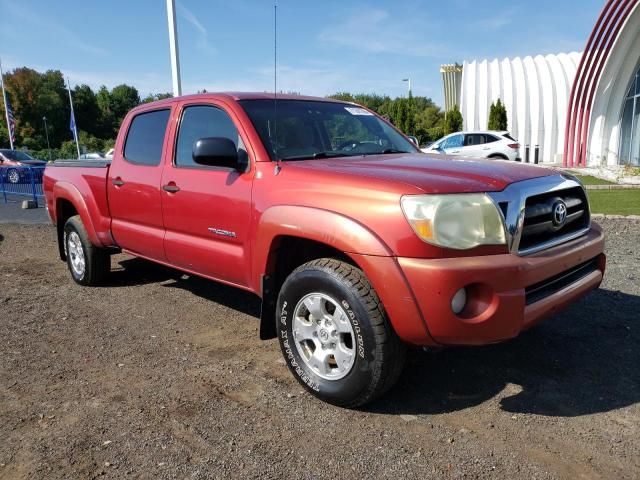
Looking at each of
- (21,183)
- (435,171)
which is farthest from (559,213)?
(21,183)

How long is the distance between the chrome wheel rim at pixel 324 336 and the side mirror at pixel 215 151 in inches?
40.9

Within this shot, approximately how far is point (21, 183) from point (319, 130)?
14.3 meters

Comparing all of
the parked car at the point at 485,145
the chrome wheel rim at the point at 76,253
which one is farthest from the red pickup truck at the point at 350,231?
the parked car at the point at 485,145

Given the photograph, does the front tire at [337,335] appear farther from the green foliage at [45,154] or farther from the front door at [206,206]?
the green foliage at [45,154]

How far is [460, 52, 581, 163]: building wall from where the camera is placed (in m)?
35.6

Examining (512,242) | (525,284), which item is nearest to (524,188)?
(512,242)

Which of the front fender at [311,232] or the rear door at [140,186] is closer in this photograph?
the front fender at [311,232]

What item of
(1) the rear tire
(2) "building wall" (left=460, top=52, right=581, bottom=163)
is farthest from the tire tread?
(2) "building wall" (left=460, top=52, right=581, bottom=163)

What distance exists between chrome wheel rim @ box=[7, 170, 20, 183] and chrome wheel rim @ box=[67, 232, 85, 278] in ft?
38.4

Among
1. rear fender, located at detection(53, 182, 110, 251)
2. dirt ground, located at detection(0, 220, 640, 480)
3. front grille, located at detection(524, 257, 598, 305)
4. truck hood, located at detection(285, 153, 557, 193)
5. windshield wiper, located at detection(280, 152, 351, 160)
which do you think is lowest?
dirt ground, located at detection(0, 220, 640, 480)

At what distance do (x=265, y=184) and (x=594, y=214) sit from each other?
7.53m

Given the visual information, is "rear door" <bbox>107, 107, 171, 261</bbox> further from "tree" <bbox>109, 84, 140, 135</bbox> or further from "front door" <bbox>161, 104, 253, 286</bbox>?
"tree" <bbox>109, 84, 140, 135</bbox>

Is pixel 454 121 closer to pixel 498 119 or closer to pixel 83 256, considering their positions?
pixel 498 119

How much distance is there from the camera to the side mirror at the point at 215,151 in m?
3.26
